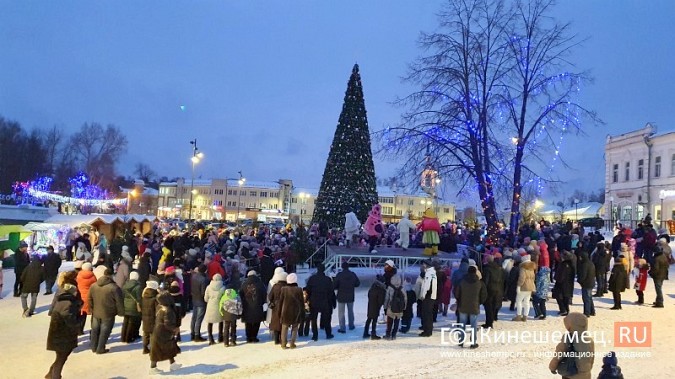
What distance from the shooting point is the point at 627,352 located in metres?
9.23

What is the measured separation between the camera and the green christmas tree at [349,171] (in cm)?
2261

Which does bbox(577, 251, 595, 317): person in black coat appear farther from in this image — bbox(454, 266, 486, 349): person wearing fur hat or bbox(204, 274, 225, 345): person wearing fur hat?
bbox(204, 274, 225, 345): person wearing fur hat

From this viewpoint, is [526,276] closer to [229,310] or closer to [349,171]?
[229,310]

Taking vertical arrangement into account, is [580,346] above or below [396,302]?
above

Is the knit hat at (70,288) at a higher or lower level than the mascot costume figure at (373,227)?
lower

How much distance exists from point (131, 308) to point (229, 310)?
192 centimetres

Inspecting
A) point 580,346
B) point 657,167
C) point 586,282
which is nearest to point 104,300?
point 580,346

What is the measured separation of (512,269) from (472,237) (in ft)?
38.3

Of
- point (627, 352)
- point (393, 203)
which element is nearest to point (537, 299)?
point (627, 352)

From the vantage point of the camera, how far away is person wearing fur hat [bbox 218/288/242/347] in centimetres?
935

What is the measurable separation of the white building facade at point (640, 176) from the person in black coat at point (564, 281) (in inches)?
1019

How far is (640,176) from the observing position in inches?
1578

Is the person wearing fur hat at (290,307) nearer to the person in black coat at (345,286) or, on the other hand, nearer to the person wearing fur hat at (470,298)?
the person in black coat at (345,286)

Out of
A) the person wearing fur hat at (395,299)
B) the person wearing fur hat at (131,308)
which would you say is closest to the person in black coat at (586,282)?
the person wearing fur hat at (395,299)
